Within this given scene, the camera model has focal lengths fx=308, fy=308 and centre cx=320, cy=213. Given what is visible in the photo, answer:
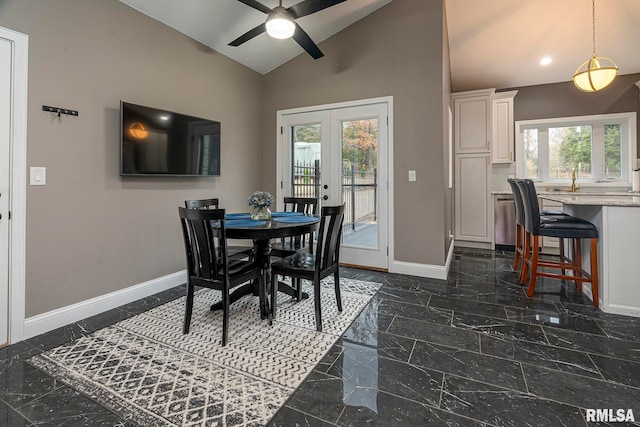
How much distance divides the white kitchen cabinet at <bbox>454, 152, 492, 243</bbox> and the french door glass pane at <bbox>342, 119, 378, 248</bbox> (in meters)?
2.09

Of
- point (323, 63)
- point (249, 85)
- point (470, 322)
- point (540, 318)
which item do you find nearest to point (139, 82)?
point (249, 85)

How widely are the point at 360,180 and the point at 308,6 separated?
2071 mm

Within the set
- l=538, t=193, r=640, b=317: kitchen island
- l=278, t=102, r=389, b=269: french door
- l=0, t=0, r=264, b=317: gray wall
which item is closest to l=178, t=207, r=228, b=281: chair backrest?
l=0, t=0, r=264, b=317: gray wall

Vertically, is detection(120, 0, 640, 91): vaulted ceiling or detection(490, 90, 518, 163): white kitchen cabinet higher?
detection(120, 0, 640, 91): vaulted ceiling

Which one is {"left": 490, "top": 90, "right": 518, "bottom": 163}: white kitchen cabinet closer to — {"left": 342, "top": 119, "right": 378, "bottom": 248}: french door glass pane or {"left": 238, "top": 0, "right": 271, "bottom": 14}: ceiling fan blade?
{"left": 342, "top": 119, "right": 378, "bottom": 248}: french door glass pane

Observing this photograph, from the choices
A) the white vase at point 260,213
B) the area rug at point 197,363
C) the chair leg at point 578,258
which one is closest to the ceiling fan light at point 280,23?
the white vase at point 260,213

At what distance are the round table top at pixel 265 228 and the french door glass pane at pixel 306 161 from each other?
178 cm

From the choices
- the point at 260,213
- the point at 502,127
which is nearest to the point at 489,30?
the point at 502,127

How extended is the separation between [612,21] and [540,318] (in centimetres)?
410

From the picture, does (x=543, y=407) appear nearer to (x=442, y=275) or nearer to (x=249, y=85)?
(x=442, y=275)

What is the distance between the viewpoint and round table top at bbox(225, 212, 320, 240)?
2.20 meters

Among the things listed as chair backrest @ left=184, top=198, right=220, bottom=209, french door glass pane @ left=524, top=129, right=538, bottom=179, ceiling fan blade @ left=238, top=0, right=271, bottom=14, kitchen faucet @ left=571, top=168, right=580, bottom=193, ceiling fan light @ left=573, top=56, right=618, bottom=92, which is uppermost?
ceiling fan blade @ left=238, top=0, right=271, bottom=14

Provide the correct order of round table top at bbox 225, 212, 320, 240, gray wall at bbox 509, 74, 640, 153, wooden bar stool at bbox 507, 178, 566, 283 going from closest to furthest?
1. round table top at bbox 225, 212, 320, 240
2. wooden bar stool at bbox 507, 178, 566, 283
3. gray wall at bbox 509, 74, 640, 153

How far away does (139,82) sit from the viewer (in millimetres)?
2938
